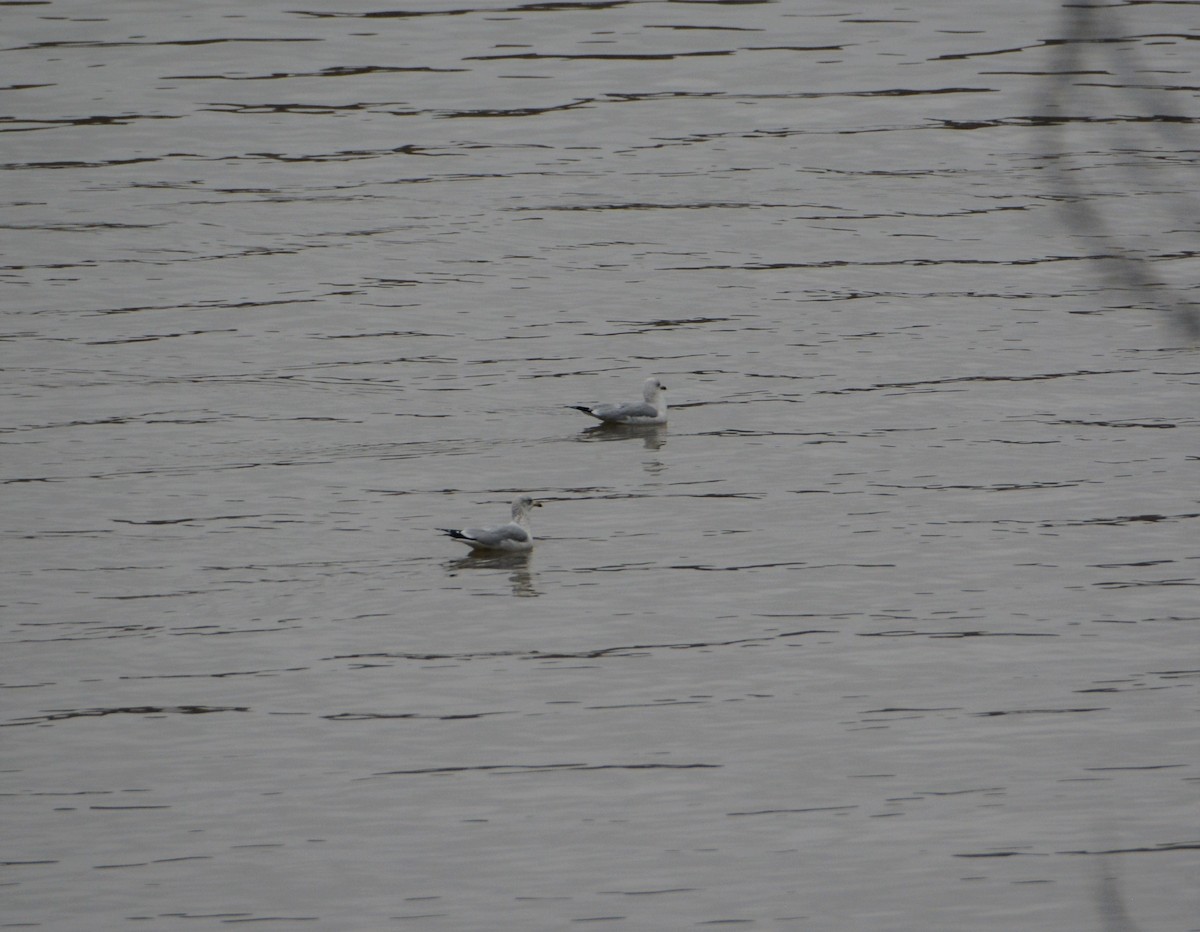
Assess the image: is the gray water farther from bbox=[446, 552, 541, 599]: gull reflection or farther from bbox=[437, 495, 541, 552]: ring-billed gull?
bbox=[437, 495, 541, 552]: ring-billed gull

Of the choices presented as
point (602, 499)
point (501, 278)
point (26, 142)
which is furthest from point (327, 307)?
point (26, 142)

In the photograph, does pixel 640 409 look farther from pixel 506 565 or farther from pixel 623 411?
pixel 506 565

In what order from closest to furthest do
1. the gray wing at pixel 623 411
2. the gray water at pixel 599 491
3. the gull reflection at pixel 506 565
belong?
the gray water at pixel 599 491, the gull reflection at pixel 506 565, the gray wing at pixel 623 411

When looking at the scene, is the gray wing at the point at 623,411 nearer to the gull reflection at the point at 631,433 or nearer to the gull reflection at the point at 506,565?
the gull reflection at the point at 631,433

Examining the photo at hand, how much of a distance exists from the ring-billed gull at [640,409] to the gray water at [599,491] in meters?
0.19

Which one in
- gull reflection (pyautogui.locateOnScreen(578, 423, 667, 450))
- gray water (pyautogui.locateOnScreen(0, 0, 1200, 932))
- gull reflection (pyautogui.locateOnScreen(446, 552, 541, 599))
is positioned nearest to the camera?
gray water (pyautogui.locateOnScreen(0, 0, 1200, 932))

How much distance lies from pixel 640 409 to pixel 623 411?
0.53 feet

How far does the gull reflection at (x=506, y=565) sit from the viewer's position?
10.6m

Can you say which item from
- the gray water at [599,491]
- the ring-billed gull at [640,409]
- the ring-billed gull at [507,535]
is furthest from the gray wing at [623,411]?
the ring-billed gull at [507,535]

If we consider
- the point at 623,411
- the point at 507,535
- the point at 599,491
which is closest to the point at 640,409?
the point at 623,411

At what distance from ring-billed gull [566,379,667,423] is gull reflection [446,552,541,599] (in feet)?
8.06

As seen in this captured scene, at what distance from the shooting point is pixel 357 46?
24.0 m

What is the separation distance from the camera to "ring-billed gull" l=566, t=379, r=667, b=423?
1310 cm

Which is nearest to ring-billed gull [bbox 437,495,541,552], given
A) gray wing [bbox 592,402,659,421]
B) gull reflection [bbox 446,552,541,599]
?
gull reflection [bbox 446,552,541,599]
